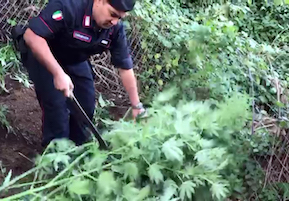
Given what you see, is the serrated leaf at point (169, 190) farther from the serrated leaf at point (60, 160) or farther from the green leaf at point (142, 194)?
the serrated leaf at point (60, 160)

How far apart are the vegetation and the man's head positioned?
1.47ft

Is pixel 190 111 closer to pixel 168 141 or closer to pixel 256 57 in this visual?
pixel 168 141

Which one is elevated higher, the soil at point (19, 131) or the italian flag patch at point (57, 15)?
the italian flag patch at point (57, 15)

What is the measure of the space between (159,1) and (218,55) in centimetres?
90

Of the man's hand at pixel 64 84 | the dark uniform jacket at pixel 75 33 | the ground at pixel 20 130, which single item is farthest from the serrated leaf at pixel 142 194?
the ground at pixel 20 130

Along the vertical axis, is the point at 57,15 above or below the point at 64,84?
above

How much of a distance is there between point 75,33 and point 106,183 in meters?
1.13

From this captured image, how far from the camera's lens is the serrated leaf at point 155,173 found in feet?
5.24

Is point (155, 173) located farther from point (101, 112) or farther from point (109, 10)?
point (101, 112)

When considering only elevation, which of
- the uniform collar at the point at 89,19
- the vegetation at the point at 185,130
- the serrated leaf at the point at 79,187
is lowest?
the vegetation at the point at 185,130

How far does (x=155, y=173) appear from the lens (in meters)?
1.60

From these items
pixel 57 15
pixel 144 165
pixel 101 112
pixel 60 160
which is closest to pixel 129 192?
pixel 144 165

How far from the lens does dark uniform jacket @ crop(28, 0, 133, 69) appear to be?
2.31 m

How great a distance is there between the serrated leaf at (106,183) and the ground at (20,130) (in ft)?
4.49
